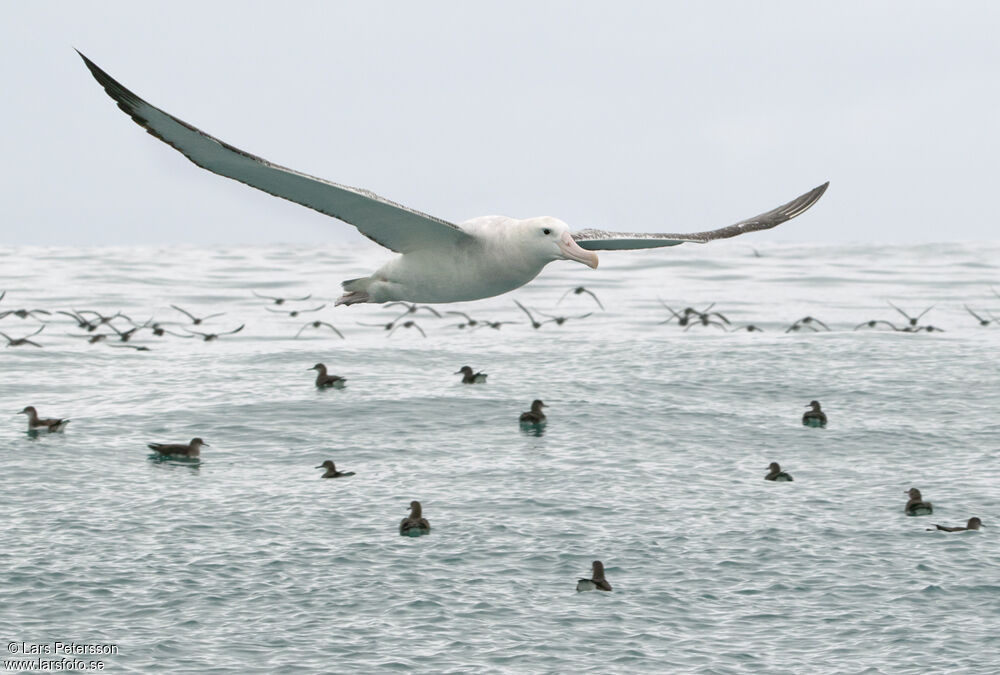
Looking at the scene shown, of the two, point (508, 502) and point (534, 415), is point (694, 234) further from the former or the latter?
point (534, 415)

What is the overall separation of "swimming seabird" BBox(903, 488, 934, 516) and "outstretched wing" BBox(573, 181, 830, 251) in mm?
7598

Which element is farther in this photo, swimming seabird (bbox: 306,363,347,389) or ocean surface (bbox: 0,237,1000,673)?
swimming seabird (bbox: 306,363,347,389)

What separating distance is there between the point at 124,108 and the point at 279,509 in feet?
45.4

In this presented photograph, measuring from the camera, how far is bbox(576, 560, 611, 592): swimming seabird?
1927cm

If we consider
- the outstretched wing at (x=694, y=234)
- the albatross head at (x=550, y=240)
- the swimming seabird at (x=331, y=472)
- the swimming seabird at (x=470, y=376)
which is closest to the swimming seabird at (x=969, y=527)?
the outstretched wing at (x=694, y=234)

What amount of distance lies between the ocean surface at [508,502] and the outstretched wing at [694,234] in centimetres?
564

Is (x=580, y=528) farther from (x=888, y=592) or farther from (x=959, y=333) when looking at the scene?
(x=959, y=333)

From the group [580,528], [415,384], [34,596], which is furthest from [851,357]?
[34,596]

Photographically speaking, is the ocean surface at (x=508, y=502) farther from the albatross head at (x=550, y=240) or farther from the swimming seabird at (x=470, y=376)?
the albatross head at (x=550, y=240)

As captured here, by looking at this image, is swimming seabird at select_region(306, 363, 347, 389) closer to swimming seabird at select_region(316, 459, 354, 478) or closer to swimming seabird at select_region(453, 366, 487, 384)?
swimming seabird at select_region(453, 366, 487, 384)

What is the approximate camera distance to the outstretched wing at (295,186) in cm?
1092

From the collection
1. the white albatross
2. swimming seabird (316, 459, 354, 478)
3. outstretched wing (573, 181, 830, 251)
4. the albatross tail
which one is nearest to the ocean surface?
swimming seabird (316, 459, 354, 478)

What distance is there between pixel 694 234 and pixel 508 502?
9300 millimetres

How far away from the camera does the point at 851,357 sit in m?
42.6
